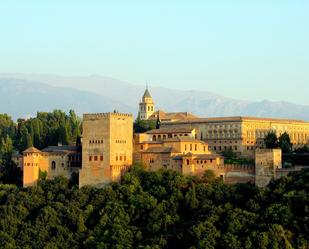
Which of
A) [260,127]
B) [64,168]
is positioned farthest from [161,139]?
[260,127]

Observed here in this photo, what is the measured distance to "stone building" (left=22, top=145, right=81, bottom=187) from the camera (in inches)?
1988

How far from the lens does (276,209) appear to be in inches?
1592

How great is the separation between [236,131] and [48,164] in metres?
15.5

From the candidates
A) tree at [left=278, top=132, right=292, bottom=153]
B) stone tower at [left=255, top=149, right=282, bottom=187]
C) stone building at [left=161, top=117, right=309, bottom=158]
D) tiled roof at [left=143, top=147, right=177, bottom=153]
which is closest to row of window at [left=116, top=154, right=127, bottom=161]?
tiled roof at [left=143, top=147, right=177, bottom=153]

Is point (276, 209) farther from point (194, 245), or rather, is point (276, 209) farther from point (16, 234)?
point (16, 234)

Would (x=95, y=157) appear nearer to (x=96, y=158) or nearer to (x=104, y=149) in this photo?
(x=96, y=158)

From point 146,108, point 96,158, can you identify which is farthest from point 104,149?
point 146,108

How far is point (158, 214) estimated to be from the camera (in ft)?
145

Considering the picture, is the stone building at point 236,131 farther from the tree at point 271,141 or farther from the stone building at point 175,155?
the stone building at point 175,155

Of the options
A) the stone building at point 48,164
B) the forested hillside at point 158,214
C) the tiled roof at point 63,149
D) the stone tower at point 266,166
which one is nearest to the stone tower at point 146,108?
the tiled roof at point 63,149

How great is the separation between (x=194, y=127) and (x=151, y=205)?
55.7 ft

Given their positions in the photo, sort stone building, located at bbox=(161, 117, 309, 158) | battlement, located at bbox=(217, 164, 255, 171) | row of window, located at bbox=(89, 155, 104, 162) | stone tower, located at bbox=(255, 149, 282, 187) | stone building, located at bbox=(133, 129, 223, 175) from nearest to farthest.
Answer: stone tower, located at bbox=(255, 149, 282, 187)
battlement, located at bbox=(217, 164, 255, 171)
stone building, located at bbox=(133, 129, 223, 175)
row of window, located at bbox=(89, 155, 104, 162)
stone building, located at bbox=(161, 117, 309, 158)

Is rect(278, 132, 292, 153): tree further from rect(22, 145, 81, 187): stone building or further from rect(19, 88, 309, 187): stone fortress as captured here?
rect(22, 145, 81, 187): stone building

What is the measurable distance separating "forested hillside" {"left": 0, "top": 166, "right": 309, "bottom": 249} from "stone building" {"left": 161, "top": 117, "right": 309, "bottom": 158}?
12307mm
